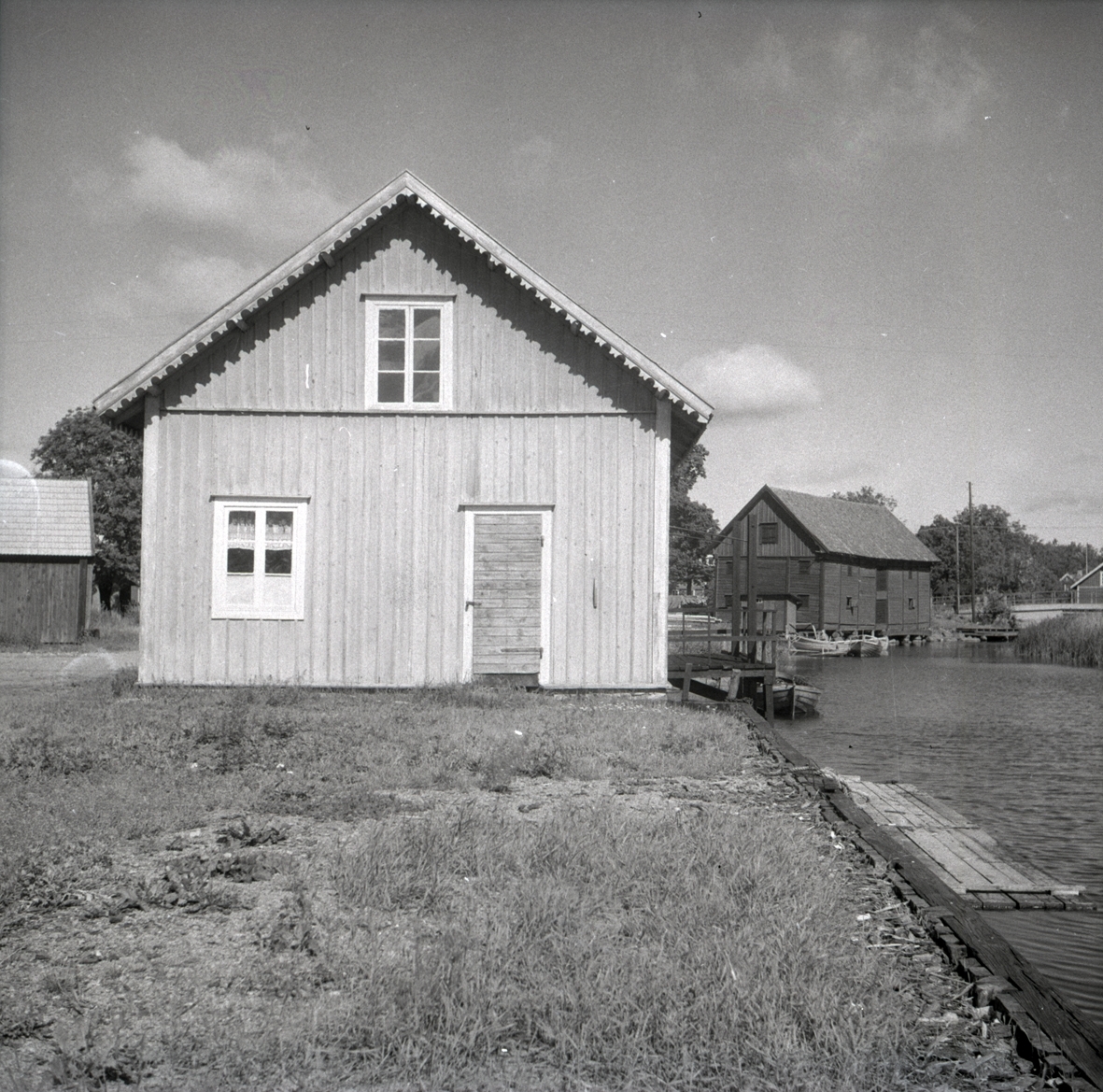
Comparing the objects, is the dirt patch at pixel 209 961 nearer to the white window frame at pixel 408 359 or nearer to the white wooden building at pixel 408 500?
the white wooden building at pixel 408 500

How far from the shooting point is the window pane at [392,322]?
17.2 meters

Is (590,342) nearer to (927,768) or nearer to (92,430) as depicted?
(927,768)

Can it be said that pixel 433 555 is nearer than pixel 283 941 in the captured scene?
No

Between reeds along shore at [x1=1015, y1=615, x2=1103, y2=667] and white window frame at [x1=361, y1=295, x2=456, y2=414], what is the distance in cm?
3615

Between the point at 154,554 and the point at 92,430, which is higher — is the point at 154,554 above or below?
below

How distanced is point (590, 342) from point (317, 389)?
429 cm

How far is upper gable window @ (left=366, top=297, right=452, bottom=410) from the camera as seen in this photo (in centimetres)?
1712

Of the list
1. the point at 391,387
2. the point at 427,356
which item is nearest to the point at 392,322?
the point at 427,356

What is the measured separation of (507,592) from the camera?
672 inches

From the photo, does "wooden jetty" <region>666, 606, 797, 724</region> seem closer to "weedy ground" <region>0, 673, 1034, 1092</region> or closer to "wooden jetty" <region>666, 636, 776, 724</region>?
"wooden jetty" <region>666, 636, 776, 724</region>

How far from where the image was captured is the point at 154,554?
16906 mm

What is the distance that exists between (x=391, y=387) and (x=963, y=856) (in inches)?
423

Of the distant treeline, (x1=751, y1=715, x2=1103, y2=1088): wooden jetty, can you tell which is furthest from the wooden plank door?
the distant treeline

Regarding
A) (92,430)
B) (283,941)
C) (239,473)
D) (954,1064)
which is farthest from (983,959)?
(92,430)
